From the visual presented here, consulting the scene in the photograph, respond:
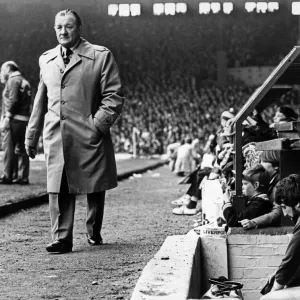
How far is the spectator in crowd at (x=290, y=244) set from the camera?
4.85 meters

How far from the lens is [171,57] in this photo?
64.9 m

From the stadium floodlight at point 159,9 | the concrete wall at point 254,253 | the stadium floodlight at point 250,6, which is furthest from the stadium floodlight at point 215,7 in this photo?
the concrete wall at point 254,253

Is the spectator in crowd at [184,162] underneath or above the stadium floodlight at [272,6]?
underneath

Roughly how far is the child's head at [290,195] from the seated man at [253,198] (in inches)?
67.1

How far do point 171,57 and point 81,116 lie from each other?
2281 inches

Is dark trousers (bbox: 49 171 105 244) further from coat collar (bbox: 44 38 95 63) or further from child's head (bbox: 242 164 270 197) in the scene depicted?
child's head (bbox: 242 164 270 197)

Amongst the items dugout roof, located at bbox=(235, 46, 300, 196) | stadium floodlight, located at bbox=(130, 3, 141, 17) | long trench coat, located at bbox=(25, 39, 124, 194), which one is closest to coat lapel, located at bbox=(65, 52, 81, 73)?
long trench coat, located at bbox=(25, 39, 124, 194)

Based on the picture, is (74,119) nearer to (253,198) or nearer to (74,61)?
(74,61)

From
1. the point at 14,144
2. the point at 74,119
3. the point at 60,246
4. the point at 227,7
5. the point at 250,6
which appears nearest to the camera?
the point at 60,246

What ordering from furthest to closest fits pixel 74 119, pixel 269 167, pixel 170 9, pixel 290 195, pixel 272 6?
pixel 170 9 → pixel 272 6 → pixel 269 167 → pixel 74 119 → pixel 290 195

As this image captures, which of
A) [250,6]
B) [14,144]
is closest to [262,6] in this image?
[250,6]

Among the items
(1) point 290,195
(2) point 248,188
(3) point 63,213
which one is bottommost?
(3) point 63,213

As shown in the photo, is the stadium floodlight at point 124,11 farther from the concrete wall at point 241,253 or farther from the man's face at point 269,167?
the concrete wall at point 241,253

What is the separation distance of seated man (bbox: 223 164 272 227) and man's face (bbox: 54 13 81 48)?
5.31 ft
